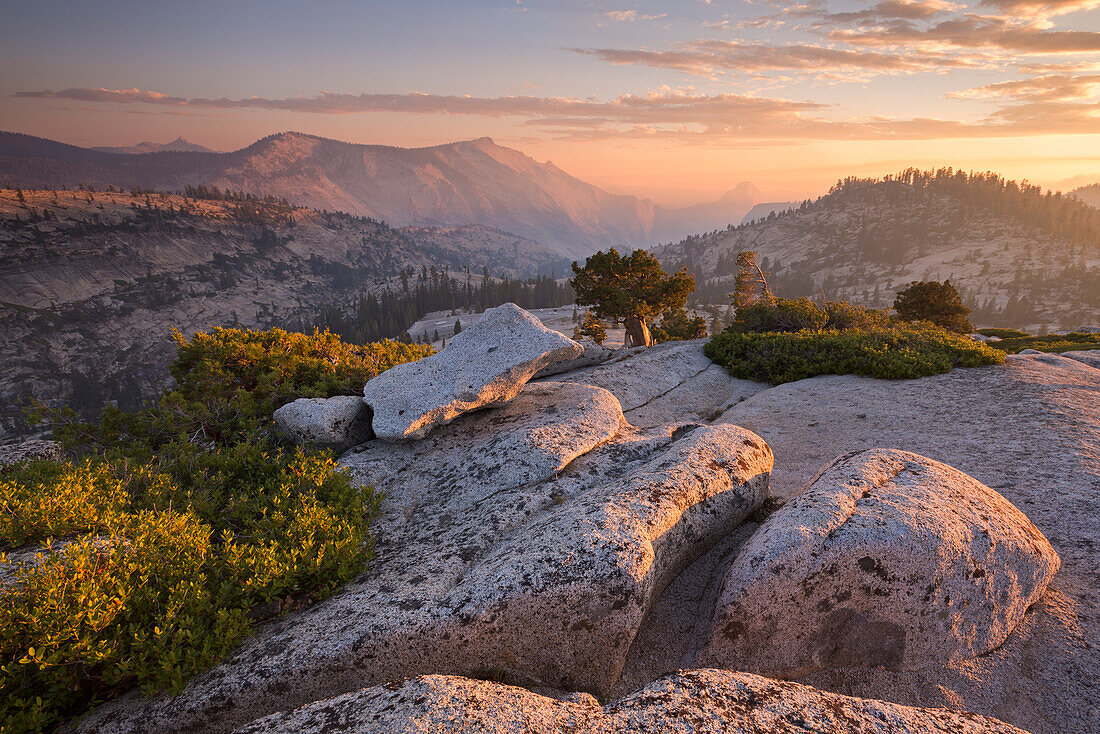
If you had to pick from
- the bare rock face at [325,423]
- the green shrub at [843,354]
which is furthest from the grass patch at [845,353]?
the bare rock face at [325,423]

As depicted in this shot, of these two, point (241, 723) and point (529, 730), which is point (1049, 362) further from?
point (241, 723)

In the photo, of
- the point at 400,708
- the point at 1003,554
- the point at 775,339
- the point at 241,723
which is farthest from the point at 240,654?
the point at 775,339

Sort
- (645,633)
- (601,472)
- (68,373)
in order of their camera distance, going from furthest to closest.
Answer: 1. (68,373)
2. (601,472)
3. (645,633)

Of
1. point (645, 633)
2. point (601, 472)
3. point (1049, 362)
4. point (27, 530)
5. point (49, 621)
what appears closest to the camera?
point (49, 621)

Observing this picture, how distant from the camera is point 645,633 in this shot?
22.2 ft

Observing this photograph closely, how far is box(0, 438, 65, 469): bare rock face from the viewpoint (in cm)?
1222

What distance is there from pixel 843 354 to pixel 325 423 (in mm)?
20780

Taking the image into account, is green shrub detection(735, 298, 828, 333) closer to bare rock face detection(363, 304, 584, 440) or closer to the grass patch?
the grass patch

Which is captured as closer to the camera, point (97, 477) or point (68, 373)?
point (97, 477)

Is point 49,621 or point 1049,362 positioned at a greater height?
point 49,621

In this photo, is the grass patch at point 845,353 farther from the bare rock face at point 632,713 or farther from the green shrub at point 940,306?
the green shrub at point 940,306

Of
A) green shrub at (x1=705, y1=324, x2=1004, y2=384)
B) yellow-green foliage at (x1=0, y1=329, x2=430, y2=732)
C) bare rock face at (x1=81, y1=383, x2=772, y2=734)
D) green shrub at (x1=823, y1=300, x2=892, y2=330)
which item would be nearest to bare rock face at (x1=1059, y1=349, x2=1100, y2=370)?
green shrub at (x1=705, y1=324, x2=1004, y2=384)

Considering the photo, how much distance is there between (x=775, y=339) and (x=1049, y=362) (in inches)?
412

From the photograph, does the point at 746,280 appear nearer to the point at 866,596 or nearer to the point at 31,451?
the point at 866,596
